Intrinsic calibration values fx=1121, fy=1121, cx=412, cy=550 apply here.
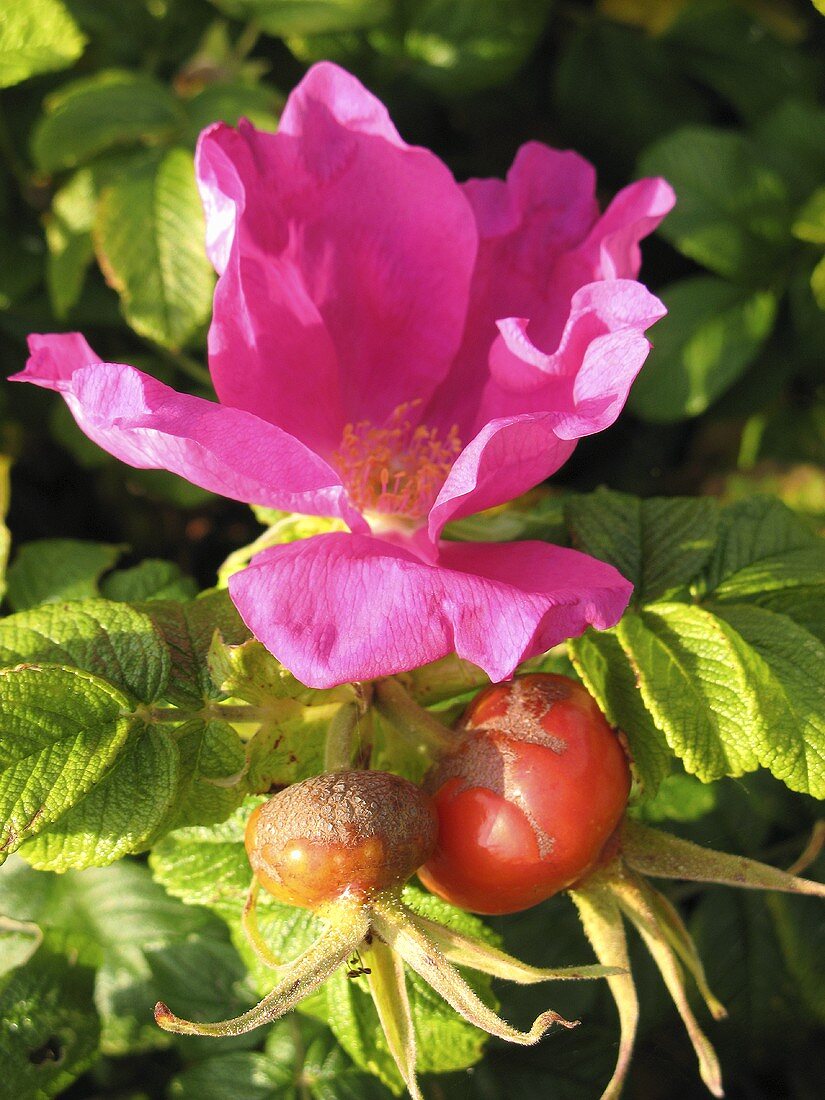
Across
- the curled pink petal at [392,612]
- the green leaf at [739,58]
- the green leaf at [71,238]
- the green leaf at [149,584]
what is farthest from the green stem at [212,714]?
the green leaf at [739,58]

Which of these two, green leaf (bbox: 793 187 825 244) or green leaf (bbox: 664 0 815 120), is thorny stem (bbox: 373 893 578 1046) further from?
green leaf (bbox: 664 0 815 120)

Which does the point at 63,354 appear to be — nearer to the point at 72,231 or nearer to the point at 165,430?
the point at 165,430

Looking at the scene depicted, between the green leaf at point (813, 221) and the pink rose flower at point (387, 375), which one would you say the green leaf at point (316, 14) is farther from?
the green leaf at point (813, 221)

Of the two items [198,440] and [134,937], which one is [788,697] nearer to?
[198,440]

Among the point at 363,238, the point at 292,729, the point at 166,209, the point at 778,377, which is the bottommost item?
the point at 778,377

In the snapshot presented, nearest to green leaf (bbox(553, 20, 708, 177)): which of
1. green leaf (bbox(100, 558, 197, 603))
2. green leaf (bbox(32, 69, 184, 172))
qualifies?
green leaf (bbox(32, 69, 184, 172))

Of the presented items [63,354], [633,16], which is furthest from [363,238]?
[633,16]
